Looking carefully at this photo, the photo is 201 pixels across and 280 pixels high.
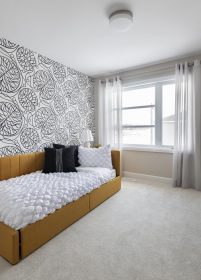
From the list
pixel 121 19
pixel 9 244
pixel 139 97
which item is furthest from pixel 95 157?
pixel 121 19

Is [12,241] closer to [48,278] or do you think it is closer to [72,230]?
[48,278]

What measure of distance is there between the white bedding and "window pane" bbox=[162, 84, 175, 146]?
168 cm

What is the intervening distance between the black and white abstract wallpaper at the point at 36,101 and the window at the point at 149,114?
1.09 meters

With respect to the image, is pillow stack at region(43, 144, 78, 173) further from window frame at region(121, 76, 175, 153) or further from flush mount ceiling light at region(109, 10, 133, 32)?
flush mount ceiling light at region(109, 10, 133, 32)

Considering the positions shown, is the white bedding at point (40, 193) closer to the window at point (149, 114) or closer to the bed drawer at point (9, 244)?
the bed drawer at point (9, 244)

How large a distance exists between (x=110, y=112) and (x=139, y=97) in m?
0.75

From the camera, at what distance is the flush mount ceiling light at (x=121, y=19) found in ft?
6.45

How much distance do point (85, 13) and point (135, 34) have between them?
2.63ft

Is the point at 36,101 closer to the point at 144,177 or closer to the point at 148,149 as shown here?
the point at 148,149

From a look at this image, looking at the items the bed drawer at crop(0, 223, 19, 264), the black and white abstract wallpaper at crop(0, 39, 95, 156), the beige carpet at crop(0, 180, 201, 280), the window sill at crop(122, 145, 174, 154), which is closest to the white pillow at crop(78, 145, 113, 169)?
the black and white abstract wallpaper at crop(0, 39, 95, 156)

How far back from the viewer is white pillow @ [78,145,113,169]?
3.19 metres

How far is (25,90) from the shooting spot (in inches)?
110

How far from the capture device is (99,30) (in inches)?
92.2

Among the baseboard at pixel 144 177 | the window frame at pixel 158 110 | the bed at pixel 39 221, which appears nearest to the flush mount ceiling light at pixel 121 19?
the window frame at pixel 158 110
